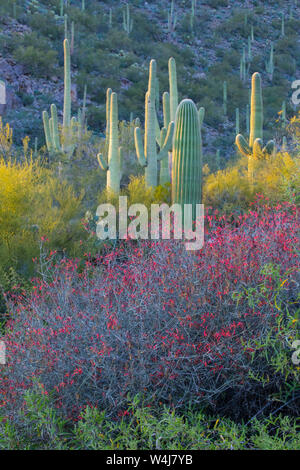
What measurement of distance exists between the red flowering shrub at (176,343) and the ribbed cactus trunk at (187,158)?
17.1 ft

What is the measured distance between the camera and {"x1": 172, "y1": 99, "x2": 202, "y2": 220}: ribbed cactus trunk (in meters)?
9.63

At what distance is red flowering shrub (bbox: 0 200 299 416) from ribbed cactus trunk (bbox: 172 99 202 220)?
520 cm

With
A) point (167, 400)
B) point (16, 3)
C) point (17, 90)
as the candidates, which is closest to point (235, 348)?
point (167, 400)

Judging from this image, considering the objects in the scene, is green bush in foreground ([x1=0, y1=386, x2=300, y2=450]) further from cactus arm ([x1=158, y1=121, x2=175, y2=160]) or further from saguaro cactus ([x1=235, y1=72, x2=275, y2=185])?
cactus arm ([x1=158, y1=121, x2=175, y2=160])

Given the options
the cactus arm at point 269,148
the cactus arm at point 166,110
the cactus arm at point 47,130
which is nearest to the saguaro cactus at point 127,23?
the cactus arm at point 47,130

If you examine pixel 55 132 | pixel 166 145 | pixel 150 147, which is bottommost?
pixel 150 147

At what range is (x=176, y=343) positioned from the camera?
3896 millimetres

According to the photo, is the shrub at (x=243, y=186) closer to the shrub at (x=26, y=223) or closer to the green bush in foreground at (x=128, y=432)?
the shrub at (x=26, y=223)

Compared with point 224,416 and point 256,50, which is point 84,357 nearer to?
point 224,416

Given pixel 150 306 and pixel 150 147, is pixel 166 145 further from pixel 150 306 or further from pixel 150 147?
pixel 150 306

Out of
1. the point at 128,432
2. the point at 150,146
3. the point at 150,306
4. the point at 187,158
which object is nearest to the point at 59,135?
the point at 150,146

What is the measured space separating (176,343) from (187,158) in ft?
20.1

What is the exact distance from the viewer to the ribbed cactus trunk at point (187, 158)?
963 cm

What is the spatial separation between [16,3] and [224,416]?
2917cm
